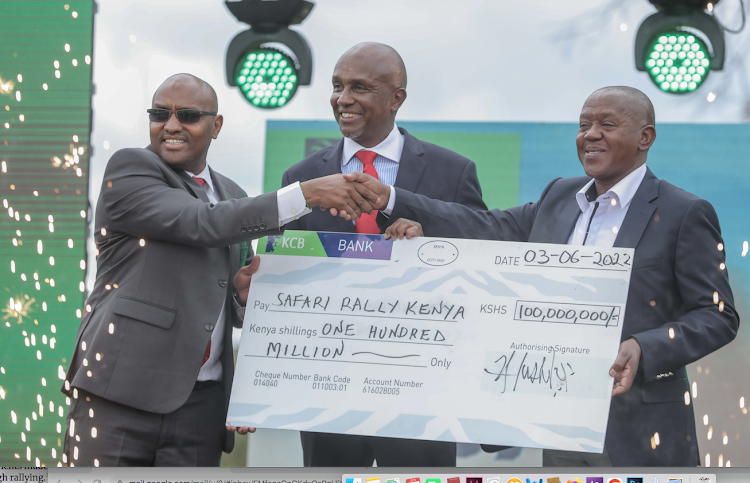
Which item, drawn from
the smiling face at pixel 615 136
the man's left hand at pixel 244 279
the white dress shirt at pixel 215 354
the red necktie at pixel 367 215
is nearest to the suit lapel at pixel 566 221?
the smiling face at pixel 615 136

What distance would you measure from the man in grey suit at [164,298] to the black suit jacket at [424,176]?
0.21 m

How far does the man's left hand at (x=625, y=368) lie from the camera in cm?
158

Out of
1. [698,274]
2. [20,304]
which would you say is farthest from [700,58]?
[20,304]

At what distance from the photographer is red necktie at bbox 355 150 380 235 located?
1837 millimetres

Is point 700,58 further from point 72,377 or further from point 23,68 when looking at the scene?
point 23,68

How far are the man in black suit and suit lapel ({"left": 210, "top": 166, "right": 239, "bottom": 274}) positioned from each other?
0.50 meters

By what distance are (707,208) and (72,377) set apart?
200cm

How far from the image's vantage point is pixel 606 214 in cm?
173

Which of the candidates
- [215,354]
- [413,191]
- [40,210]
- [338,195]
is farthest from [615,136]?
[40,210]

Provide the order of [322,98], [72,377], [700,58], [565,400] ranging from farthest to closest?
[322,98], [700,58], [72,377], [565,400]

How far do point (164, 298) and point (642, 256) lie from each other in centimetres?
144

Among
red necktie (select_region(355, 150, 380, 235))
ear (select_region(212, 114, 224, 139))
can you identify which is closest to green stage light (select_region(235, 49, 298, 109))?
ear (select_region(212, 114, 224, 139))

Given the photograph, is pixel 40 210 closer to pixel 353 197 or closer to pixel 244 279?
pixel 244 279

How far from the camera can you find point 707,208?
5.40 ft
